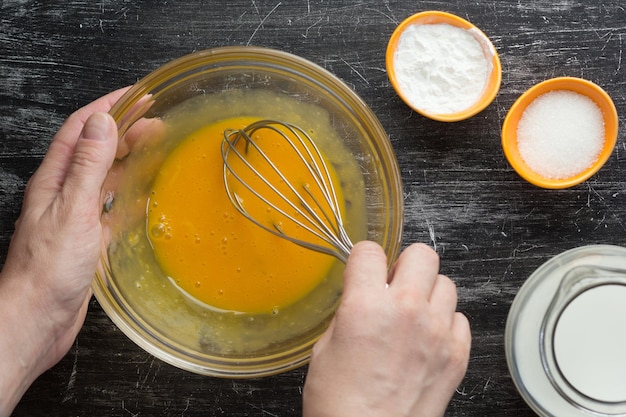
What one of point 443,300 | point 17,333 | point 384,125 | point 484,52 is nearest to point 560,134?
point 484,52

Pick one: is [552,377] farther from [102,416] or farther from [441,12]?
[102,416]

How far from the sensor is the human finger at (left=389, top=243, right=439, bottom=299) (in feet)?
3.11

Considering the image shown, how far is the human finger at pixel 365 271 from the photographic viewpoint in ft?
3.04

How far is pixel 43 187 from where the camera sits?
1079 mm

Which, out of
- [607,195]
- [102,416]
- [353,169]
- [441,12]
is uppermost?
[441,12]

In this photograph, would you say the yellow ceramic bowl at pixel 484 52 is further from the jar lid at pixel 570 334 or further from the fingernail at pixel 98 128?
the fingernail at pixel 98 128

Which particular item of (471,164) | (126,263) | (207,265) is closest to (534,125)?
(471,164)

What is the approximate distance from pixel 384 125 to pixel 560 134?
0.33 m

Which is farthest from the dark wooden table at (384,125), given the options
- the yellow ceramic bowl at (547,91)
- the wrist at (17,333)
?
the wrist at (17,333)

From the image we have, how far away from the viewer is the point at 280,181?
46.6 inches

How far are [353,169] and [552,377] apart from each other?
50 cm

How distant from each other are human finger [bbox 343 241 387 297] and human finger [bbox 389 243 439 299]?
3 cm

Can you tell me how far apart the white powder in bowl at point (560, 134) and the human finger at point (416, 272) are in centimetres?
35

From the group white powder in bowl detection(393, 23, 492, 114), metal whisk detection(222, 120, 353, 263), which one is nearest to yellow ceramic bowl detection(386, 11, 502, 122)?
white powder in bowl detection(393, 23, 492, 114)
